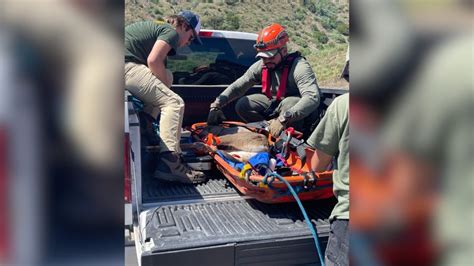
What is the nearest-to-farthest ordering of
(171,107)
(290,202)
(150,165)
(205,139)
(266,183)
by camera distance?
(266,183) → (290,202) → (150,165) → (171,107) → (205,139)

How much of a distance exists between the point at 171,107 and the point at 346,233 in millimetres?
2325

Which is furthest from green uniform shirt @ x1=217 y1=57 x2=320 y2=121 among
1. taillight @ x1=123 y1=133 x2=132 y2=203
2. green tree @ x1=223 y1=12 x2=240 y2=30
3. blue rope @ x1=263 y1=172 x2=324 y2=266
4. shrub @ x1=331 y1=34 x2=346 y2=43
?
shrub @ x1=331 y1=34 x2=346 y2=43

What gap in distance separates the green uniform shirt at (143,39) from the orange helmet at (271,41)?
3.35 feet

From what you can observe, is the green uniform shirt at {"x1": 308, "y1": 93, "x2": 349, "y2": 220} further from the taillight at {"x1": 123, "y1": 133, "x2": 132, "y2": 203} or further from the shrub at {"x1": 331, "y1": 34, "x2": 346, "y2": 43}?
the shrub at {"x1": 331, "y1": 34, "x2": 346, "y2": 43}

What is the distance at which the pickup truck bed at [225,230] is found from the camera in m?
2.52

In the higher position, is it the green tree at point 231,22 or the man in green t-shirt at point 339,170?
the green tree at point 231,22

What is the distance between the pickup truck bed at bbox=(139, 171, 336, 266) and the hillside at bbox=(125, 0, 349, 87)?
41397 millimetres

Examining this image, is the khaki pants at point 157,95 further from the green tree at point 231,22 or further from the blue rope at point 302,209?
the green tree at point 231,22

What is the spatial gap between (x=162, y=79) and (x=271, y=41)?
1.29 meters
